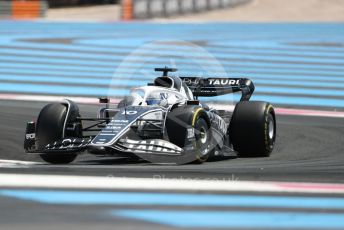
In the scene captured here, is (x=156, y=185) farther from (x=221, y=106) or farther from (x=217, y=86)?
(x=221, y=106)

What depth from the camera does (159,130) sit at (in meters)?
10.4

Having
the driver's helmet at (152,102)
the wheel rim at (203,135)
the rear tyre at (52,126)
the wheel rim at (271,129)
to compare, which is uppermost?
the driver's helmet at (152,102)

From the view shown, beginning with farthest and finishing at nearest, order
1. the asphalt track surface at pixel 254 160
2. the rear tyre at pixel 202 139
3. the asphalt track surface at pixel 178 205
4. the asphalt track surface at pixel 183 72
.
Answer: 1. the rear tyre at pixel 202 139
2. the asphalt track surface at pixel 254 160
3. the asphalt track surface at pixel 183 72
4. the asphalt track surface at pixel 178 205

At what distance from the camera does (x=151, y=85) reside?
36.7 ft

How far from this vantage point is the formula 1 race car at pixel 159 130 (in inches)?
398

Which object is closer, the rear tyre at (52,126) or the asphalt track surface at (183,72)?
the asphalt track surface at (183,72)

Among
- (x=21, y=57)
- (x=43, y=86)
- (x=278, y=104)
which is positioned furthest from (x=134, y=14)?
(x=278, y=104)

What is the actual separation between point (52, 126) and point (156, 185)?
2.71 m

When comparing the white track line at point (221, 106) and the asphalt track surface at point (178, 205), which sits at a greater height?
the asphalt track surface at point (178, 205)

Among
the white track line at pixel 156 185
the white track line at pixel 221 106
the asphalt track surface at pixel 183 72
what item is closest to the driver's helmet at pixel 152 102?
the asphalt track surface at pixel 183 72

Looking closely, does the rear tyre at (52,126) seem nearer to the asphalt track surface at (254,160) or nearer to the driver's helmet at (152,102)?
the asphalt track surface at (254,160)

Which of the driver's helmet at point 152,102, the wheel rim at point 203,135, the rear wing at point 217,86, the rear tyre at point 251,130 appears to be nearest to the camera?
the wheel rim at point 203,135

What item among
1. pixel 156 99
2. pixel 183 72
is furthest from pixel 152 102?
pixel 183 72

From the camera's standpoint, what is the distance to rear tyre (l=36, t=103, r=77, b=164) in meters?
10.4
